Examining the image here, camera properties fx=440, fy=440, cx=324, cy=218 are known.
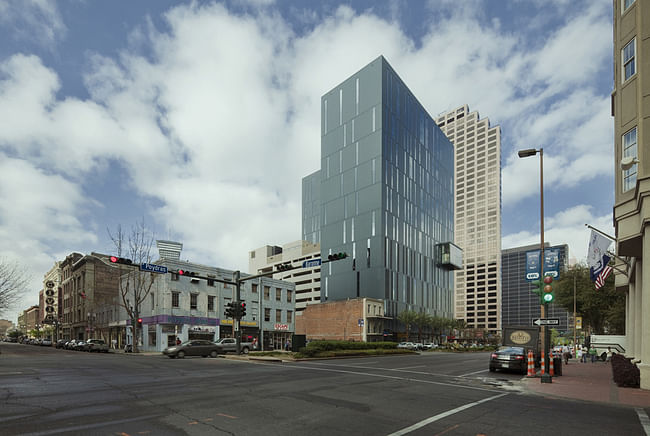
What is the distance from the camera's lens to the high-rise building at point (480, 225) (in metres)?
185

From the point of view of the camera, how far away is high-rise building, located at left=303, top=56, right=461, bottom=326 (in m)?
85.1

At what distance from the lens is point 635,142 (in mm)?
19562

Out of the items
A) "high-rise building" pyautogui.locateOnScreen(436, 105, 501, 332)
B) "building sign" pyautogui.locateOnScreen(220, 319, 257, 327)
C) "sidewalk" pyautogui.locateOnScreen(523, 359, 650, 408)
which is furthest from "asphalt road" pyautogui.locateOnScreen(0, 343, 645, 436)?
"high-rise building" pyautogui.locateOnScreen(436, 105, 501, 332)

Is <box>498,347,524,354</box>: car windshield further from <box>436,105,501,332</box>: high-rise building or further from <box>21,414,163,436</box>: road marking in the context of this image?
<box>436,105,501,332</box>: high-rise building

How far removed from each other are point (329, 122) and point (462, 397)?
9112 cm

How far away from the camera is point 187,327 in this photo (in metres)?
51.5

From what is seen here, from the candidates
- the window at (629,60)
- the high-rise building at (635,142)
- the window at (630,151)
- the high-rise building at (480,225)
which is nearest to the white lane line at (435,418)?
the high-rise building at (635,142)

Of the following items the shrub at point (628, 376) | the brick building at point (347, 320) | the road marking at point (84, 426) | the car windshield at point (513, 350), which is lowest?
the brick building at point (347, 320)

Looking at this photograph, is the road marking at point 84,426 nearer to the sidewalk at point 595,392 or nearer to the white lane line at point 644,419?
the white lane line at point 644,419

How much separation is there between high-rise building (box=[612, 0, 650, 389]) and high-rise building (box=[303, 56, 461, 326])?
204 ft

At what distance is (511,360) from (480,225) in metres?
178

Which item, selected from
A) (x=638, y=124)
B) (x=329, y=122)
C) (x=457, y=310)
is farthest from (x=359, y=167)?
(x=457, y=310)

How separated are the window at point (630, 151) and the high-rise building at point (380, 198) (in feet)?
204

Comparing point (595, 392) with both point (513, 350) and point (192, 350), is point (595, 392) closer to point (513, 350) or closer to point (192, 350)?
point (513, 350)
